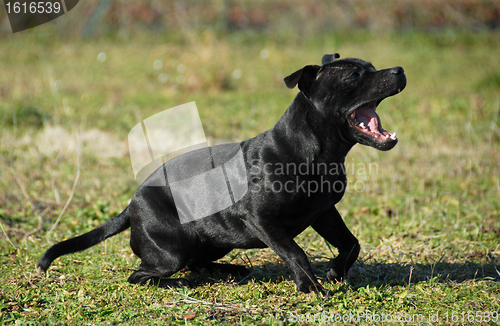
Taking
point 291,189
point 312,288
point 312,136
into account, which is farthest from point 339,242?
point 312,136

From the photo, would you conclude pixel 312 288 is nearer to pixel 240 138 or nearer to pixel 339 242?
pixel 339 242

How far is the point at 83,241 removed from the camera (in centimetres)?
374

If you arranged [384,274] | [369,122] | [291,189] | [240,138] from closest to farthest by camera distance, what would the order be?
[291,189], [369,122], [384,274], [240,138]

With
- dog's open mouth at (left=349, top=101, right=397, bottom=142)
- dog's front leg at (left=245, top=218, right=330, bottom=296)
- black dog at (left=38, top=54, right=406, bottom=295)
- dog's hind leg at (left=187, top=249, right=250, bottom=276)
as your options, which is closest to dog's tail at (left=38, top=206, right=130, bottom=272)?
black dog at (left=38, top=54, right=406, bottom=295)

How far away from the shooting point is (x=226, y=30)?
15.4 m

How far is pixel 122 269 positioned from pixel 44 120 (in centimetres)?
490

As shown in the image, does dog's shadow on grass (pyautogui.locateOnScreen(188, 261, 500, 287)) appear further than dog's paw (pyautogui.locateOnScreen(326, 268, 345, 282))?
Yes

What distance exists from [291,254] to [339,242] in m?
0.54

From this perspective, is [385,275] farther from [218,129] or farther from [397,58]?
[397,58]

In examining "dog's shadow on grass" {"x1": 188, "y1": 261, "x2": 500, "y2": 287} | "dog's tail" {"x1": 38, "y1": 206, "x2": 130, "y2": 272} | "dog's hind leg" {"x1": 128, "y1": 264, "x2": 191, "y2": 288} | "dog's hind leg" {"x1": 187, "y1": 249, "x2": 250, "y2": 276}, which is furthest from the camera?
"dog's hind leg" {"x1": 187, "y1": 249, "x2": 250, "y2": 276}

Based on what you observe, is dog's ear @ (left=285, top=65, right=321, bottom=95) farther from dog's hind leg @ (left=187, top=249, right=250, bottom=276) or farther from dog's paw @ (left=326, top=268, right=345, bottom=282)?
Answer: dog's hind leg @ (left=187, top=249, right=250, bottom=276)

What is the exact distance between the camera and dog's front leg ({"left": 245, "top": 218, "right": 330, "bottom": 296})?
3.39 metres

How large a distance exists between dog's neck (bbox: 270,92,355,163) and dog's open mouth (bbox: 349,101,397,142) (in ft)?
0.46

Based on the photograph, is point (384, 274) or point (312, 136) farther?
point (384, 274)
